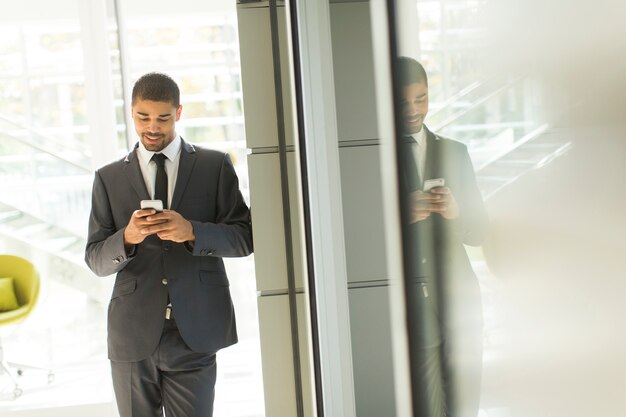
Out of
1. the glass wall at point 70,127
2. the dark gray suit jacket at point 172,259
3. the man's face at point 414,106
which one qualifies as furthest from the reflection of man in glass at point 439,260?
the glass wall at point 70,127

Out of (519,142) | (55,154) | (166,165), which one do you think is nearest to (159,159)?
(166,165)

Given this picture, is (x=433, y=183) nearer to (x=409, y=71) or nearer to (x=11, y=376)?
(x=409, y=71)

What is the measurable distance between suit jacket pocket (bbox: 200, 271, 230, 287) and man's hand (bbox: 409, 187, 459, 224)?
2.15 metres

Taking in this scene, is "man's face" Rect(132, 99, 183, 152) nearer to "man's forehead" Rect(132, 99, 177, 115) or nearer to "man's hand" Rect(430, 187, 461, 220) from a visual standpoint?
"man's forehead" Rect(132, 99, 177, 115)

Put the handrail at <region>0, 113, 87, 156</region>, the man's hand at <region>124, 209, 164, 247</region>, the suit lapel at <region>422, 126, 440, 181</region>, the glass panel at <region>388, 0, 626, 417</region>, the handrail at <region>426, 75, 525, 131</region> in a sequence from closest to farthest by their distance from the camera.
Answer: the glass panel at <region>388, 0, 626, 417</region>, the handrail at <region>426, 75, 525, 131</region>, the suit lapel at <region>422, 126, 440, 181</region>, the man's hand at <region>124, 209, 164, 247</region>, the handrail at <region>0, 113, 87, 156</region>

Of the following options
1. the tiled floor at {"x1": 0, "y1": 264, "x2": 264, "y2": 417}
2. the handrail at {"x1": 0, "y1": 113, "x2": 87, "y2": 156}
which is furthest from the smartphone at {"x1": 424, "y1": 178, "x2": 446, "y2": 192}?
the handrail at {"x1": 0, "y1": 113, "x2": 87, "y2": 156}

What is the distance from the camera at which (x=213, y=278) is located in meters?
3.02

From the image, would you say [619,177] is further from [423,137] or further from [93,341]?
[93,341]

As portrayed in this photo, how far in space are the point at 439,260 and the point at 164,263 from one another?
222cm

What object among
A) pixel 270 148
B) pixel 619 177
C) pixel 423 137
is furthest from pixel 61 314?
pixel 619 177

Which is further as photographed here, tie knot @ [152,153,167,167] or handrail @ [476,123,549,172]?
tie knot @ [152,153,167,167]

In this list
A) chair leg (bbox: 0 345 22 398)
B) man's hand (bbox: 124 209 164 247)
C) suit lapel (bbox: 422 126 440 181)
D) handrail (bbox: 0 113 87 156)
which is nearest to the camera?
suit lapel (bbox: 422 126 440 181)

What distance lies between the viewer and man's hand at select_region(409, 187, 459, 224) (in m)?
0.75

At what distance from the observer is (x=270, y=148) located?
331 cm
